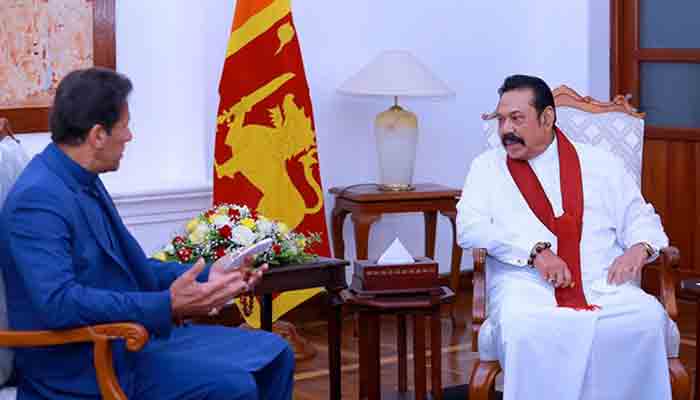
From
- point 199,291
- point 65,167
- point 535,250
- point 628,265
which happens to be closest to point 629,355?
point 628,265

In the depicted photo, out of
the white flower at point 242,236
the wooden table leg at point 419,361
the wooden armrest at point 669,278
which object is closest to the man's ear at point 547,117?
the wooden armrest at point 669,278

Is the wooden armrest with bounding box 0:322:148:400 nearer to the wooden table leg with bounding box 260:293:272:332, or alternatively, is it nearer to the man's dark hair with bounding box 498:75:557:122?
the wooden table leg with bounding box 260:293:272:332

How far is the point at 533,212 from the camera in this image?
4590 mm

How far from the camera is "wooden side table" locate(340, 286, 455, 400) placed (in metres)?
4.37

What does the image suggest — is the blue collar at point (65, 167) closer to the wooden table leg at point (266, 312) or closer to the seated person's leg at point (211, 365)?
the seated person's leg at point (211, 365)

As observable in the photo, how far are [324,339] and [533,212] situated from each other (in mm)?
A: 1970

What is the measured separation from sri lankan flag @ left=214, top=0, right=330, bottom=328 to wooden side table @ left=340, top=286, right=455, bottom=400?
1.26 meters

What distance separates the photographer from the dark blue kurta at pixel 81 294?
315 cm

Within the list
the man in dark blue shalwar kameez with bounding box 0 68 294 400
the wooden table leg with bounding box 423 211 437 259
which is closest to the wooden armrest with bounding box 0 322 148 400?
the man in dark blue shalwar kameez with bounding box 0 68 294 400

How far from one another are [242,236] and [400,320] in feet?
2.44

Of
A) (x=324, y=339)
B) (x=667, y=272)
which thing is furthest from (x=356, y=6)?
(x=667, y=272)

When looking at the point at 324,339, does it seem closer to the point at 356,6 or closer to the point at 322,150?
the point at 322,150

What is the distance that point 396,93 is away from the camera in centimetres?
625

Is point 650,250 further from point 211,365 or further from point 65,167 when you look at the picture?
point 65,167
